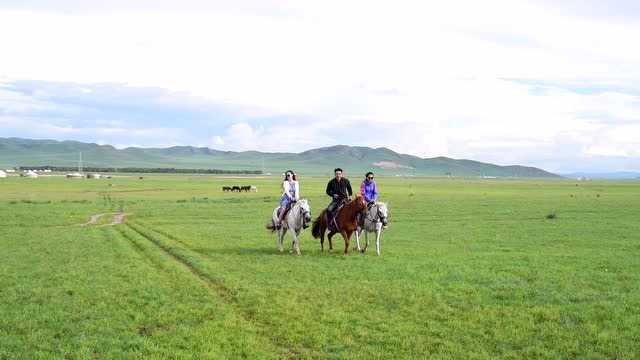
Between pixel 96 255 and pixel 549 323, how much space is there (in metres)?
16.2

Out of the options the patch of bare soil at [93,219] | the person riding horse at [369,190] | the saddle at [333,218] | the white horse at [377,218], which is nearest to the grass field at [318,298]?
the white horse at [377,218]

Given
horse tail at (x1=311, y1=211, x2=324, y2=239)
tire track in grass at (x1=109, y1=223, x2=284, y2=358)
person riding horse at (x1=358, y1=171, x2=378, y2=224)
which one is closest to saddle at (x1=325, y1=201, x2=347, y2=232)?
horse tail at (x1=311, y1=211, x2=324, y2=239)

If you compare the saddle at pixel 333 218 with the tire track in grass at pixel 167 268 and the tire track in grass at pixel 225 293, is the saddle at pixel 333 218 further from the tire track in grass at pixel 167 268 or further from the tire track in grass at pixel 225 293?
the tire track in grass at pixel 167 268

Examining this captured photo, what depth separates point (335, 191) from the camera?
21688 millimetres

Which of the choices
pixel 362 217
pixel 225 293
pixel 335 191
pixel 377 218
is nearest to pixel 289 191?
pixel 335 191

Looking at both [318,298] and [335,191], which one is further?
[335,191]

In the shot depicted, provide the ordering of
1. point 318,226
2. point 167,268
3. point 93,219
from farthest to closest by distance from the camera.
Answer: point 93,219 → point 318,226 → point 167,268

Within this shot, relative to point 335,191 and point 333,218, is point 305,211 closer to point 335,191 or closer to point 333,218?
point 333,218

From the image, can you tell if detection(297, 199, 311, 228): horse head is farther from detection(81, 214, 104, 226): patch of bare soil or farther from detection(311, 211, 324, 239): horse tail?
detection(81, 214, 104, 226): patch of bare soil

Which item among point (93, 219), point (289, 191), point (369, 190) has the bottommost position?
point (93, 219)

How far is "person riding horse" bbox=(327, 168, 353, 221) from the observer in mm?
21594

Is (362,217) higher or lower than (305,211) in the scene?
lower

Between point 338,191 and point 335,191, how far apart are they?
0.11m

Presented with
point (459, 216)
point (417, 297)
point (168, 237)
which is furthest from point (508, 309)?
point (459, 216)
